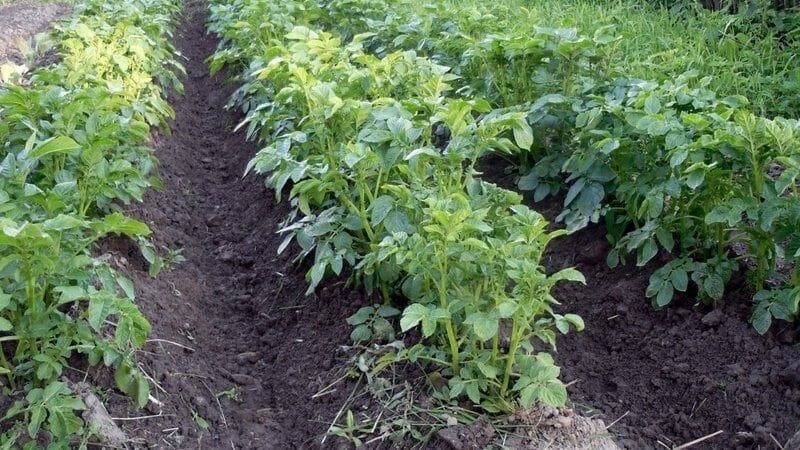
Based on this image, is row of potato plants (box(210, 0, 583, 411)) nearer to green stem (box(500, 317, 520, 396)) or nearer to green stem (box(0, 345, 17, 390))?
green stem (box(500, 317, 520, 396))

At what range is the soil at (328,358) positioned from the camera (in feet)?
8.80

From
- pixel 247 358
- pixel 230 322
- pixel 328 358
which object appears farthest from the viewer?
pixel 230 322

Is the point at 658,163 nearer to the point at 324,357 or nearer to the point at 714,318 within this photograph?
the point at 714,318

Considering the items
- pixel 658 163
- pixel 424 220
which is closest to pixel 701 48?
pixel 658 163

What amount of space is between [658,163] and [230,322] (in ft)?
6.21

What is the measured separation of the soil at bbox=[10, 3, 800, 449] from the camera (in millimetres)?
2682

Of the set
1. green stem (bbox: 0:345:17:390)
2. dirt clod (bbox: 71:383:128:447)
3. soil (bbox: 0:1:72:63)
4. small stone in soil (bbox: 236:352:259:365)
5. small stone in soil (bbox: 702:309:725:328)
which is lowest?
soil (bbox: 0:1:72:63)

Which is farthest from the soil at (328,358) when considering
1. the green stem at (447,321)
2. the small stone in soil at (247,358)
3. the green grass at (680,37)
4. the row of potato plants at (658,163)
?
the green grass at (680,37)

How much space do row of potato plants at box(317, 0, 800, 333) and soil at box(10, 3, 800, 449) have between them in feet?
0.41

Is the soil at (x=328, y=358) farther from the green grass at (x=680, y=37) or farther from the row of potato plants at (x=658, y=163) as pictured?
the green grass at (x=680, y=37)

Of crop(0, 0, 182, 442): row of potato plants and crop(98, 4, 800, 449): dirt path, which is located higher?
crop(0, 0, 182, 442): row of potato plants

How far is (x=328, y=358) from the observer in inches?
123

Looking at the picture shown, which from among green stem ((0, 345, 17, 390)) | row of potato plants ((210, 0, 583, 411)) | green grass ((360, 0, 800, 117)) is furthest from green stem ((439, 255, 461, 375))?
green grass ((360, 0, 800, 117))

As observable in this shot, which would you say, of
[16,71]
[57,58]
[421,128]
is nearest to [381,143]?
[421,128]
